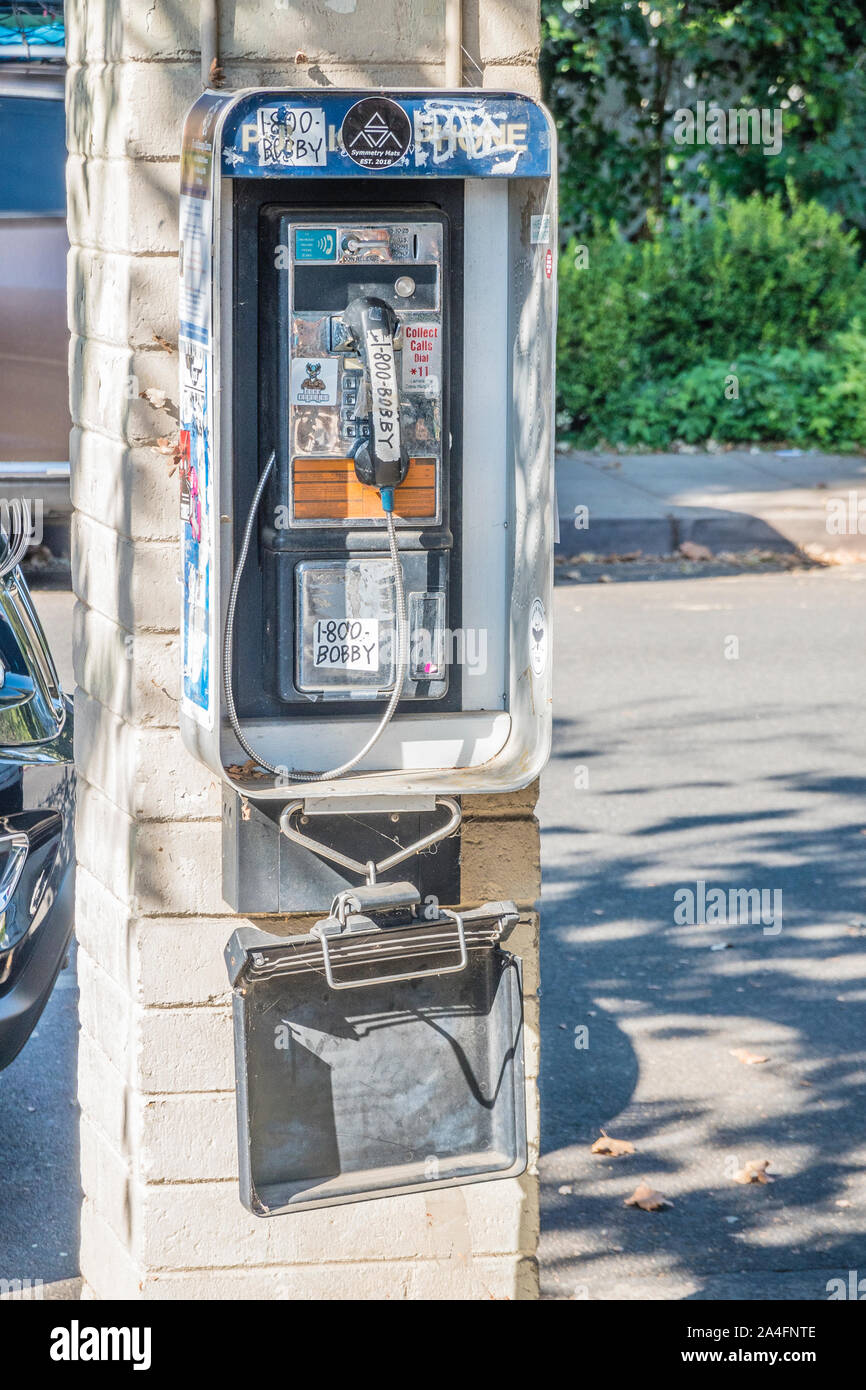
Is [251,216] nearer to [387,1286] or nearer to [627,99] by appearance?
[387,1286]

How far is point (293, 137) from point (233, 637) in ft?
2.26

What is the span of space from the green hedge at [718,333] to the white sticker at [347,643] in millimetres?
9616

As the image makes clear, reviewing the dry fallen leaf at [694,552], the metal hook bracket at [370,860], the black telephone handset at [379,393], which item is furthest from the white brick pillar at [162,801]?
the dry fallen leaf at [694,552]

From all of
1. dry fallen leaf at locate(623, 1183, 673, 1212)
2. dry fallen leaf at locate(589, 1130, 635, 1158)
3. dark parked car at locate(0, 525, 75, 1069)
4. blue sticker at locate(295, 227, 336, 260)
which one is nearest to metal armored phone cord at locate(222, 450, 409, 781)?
blue sticker at locate(295, 227, 336, 260)

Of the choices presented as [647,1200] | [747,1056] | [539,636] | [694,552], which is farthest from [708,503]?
[539,636]

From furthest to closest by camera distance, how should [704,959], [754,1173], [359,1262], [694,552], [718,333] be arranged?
[718,333]
[694,552]
[704,959]
[754,1173]
[359,1262]

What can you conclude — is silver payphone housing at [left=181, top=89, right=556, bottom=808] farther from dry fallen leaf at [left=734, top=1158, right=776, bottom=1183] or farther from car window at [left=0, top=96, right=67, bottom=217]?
car window at [left=0, top=96, right=67, bottom=217]

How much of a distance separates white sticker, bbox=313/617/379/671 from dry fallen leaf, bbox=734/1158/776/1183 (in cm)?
181

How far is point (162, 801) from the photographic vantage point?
8.84 feet

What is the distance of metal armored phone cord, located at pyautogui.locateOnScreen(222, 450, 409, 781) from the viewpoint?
2.53m

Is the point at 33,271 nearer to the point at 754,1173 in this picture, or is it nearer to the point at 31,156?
the point at 31,156

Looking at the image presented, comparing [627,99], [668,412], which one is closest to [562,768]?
[668,412]

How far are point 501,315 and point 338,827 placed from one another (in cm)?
78

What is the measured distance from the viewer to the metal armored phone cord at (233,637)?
2.53 meters
